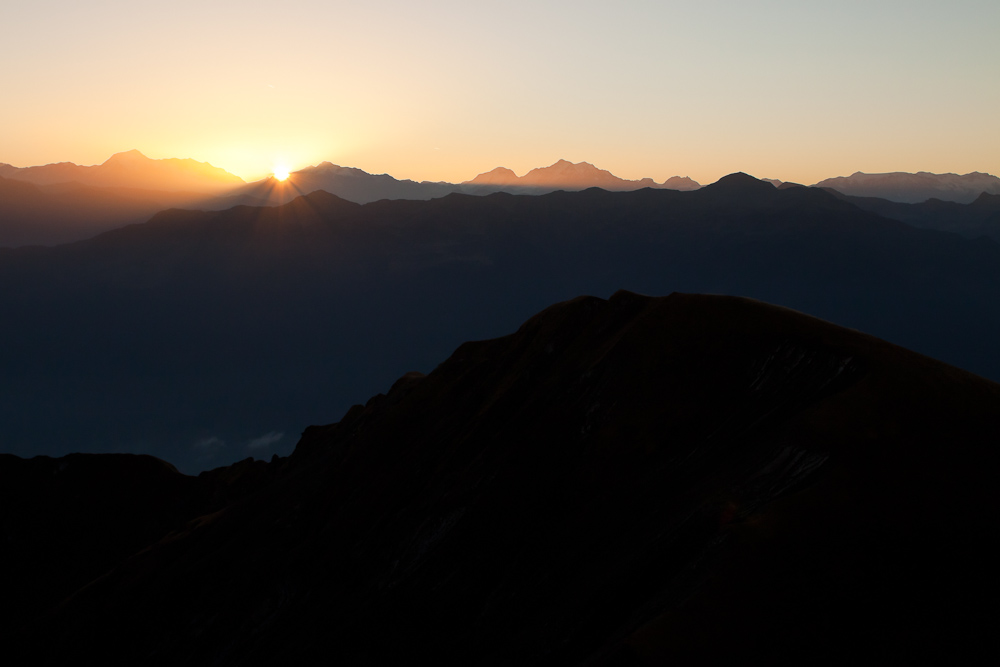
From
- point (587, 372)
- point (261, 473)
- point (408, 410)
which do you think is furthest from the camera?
point (261, 473)

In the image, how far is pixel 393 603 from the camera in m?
57.5

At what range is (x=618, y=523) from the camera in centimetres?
4603

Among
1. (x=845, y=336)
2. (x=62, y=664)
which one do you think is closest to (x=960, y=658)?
(x=845, y=336)

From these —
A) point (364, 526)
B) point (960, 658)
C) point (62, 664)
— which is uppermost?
point (960, 658)

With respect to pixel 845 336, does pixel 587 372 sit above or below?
below

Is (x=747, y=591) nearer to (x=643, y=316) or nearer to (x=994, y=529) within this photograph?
(x=994, y=529)

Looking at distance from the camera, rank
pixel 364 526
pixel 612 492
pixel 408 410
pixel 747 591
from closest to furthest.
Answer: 1. pixel 747 591
2. pixel 612 492
3. pixel 364 526
4. pixel 408 410

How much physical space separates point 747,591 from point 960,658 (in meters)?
7.10

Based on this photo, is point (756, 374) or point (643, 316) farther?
point (643, 316)

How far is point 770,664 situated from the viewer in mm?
26031

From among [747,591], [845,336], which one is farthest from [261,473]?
[747,591]

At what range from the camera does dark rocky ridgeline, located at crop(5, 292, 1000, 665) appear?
2897cm

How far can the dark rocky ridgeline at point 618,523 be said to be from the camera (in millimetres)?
28969

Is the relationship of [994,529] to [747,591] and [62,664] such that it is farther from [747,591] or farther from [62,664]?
[62,664]
